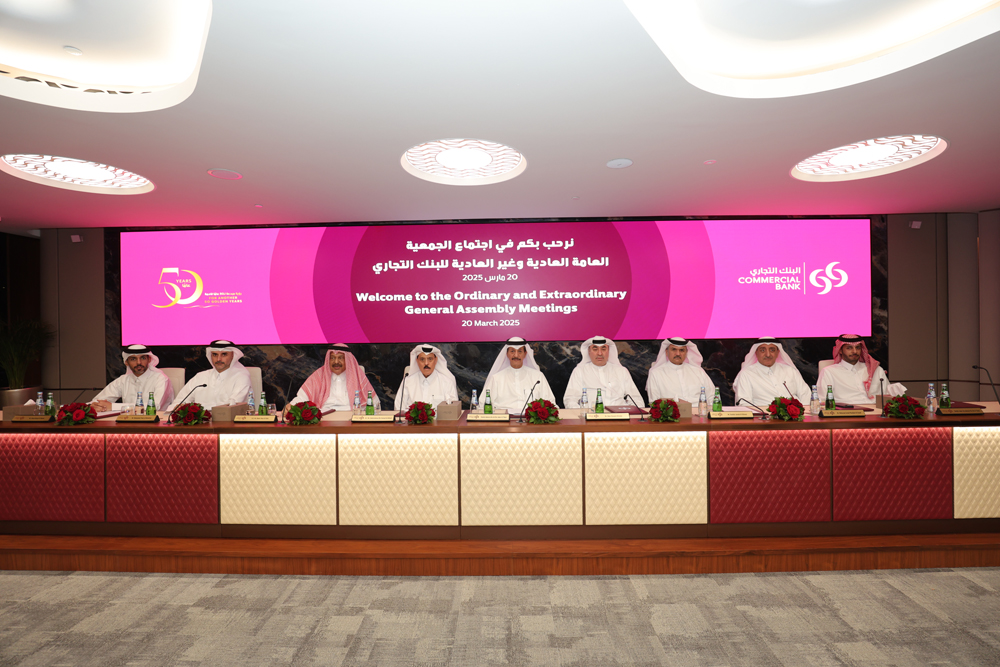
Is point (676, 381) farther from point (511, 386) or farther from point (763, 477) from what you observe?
point (763, 477)

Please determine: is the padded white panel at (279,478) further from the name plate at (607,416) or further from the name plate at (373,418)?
the name plate at (607,416)

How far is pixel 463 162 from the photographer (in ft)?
14.9

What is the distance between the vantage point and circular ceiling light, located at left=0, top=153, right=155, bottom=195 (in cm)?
416

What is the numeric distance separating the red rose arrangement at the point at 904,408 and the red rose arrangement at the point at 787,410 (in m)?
0.57

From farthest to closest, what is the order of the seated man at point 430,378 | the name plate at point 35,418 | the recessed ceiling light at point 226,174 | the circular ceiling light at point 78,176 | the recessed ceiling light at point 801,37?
1. the seated man at point 430,378
2. the circular ceiling light at point 78,176
3. the recessed ceiling light at point 226,174
4. the name plate at point 35,418
5. the recessed ceiling light at point 801,37

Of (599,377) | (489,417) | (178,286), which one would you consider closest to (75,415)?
(489,417)

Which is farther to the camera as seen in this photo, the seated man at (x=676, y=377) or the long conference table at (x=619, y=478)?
the seated man at (x=676, y=377)

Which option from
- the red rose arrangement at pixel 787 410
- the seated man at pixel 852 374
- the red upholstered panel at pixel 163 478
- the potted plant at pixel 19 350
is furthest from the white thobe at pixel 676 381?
the potted plant at pixel 19 350

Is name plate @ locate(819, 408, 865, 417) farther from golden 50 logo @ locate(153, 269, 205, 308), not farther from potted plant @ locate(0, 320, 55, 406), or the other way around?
potted plant @ locate(0, 320, 55, 406)

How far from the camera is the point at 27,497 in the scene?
10.4 feet

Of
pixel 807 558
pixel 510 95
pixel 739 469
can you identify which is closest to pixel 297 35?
pixel 510 95

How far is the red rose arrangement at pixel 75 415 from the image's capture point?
124 inches

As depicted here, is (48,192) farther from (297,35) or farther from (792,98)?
→ (792,98)

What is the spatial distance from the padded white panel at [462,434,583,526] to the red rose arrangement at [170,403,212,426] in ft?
5.69
